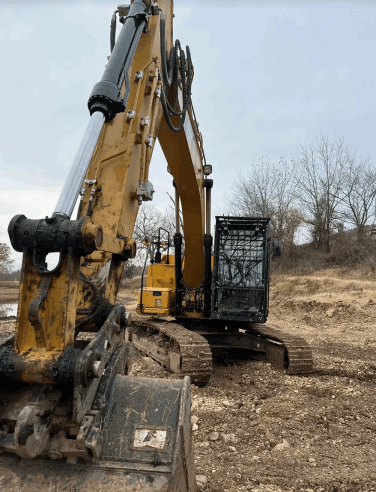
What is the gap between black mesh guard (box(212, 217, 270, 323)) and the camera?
6918 mm

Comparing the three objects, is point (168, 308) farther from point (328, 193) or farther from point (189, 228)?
point (328, 193)

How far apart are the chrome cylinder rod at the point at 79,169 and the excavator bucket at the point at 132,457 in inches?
44.4

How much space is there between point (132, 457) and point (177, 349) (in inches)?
167

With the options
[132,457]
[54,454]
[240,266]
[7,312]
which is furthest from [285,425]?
[7,312]

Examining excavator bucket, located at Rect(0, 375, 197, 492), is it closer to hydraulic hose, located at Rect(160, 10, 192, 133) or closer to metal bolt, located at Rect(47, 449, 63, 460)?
metal bolt, located at Rect(47, 449, 63, 460)

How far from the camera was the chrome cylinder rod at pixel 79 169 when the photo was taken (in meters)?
2.42

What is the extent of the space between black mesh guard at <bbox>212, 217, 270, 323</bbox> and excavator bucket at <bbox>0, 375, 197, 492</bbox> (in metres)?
4.48

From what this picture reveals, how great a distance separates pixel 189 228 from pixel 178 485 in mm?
5226

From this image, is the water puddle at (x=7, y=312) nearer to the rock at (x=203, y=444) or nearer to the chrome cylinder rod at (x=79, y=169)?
the rock at (x=203, y=444)

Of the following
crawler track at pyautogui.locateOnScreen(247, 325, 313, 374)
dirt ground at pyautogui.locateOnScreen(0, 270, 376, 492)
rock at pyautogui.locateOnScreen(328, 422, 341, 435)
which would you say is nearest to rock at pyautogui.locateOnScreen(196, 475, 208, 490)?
dirt ground at pyautogui.locateOnScreen(0, 270, 376, 492)

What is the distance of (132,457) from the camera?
2121 mm

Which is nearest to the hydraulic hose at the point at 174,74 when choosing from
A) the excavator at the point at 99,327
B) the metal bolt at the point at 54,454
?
the excavator at the point at 99,327

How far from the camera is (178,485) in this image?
7.07 ft

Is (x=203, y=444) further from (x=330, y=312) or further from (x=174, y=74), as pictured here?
(x=330, y=312)
